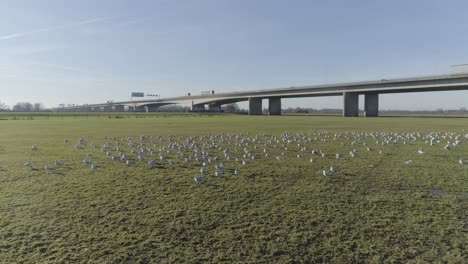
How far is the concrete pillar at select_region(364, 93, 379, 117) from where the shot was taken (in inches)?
3155

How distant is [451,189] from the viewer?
8.23 m

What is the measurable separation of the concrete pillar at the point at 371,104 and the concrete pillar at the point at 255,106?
39.0 meters

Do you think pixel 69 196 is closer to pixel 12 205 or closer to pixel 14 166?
pixel 12 205

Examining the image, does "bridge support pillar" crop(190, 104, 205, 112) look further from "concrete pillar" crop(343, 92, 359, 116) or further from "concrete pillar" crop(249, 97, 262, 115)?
"concrete pillar" crop(343, 92, 359, 116)

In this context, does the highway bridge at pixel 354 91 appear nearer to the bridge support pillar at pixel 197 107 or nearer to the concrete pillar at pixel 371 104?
the concrete pillar at pixel 371 104

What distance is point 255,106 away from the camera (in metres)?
110

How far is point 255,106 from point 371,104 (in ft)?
136

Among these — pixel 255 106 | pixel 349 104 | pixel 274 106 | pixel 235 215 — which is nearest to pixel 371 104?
pixel 349 104

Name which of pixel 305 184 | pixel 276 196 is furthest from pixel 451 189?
pixel 276 196

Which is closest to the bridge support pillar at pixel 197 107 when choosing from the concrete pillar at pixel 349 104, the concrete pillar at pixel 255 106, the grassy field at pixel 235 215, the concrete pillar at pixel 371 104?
the concrete pillar at pixel 255 106

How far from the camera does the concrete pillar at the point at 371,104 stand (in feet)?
263

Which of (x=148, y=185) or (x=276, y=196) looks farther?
(x=148, y=185)

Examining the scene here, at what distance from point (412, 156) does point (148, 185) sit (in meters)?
11.7

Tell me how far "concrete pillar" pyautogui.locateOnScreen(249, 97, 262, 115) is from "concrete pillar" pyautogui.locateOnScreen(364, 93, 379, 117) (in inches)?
1534
